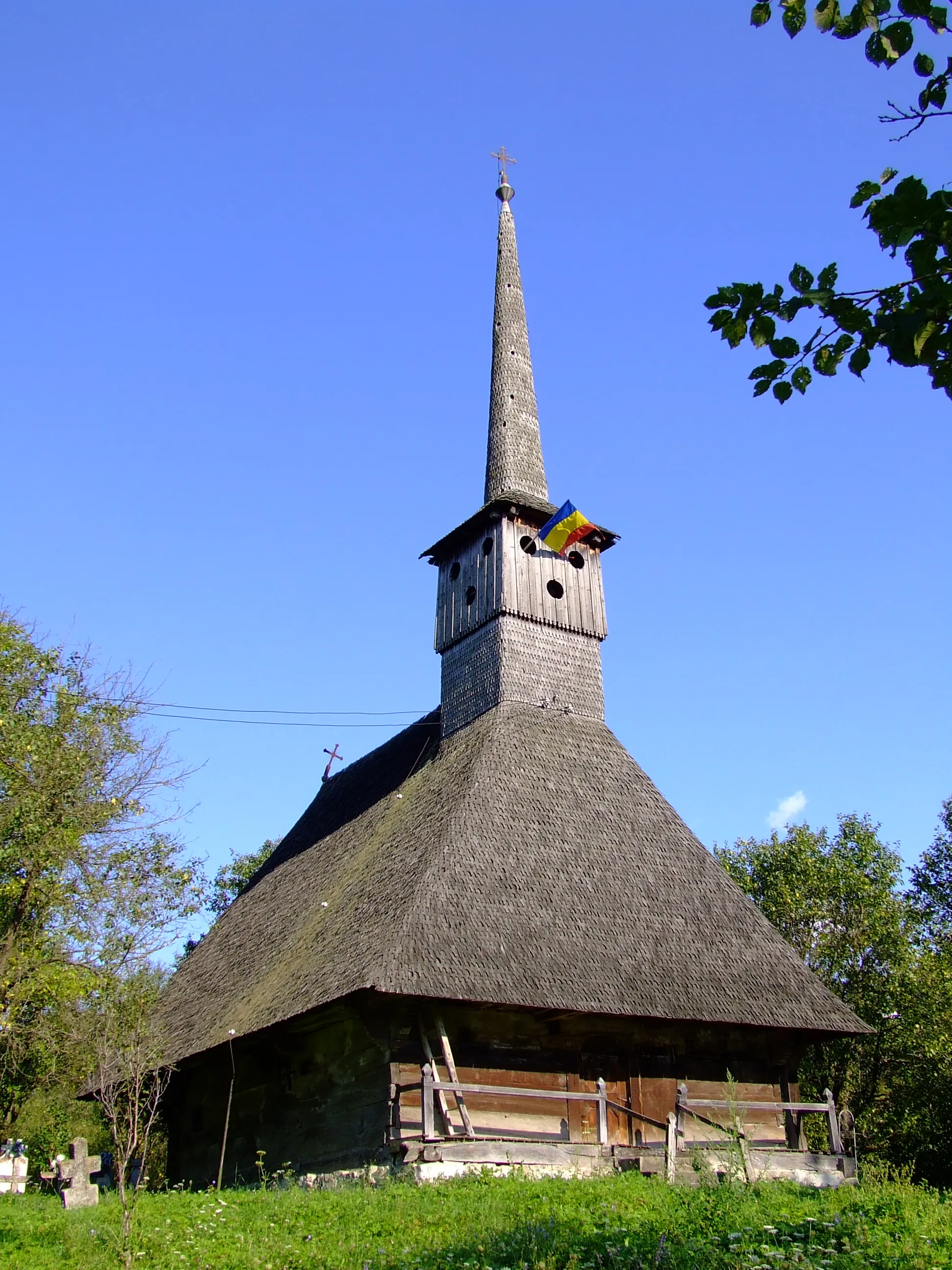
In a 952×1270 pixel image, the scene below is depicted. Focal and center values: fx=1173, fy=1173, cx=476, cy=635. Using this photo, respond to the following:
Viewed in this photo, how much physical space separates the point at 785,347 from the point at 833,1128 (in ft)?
42.0

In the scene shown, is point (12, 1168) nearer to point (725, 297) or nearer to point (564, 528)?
point (564, 528)

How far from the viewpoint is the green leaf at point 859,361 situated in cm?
525

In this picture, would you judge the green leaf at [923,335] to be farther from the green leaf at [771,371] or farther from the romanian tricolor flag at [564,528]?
the romanian tricolor flag at [564,528]

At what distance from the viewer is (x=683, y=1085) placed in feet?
48.6

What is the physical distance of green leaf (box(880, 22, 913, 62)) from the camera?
4.93m

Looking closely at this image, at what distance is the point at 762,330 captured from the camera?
544 cm

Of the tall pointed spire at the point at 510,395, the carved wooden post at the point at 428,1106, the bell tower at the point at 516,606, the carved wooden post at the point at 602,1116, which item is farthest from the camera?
the tall pointed spire at the point at 510,395

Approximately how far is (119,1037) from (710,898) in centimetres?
887

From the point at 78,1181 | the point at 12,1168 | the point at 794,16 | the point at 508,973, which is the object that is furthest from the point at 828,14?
the point at 12,1168

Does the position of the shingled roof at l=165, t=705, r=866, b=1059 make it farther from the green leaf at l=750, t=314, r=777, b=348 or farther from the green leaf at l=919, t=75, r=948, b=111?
the green leaf at l=919, t=75, r=948, b=111

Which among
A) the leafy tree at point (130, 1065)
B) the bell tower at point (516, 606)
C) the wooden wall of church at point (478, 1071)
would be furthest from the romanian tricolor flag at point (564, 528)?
the leafy tree at point (130, 1065)

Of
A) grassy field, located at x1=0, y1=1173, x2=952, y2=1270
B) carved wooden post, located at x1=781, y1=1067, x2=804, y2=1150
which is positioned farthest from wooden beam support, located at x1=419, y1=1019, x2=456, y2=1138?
carved wooden post, located at x1=781, y1=1067, x2=804, y2=1150

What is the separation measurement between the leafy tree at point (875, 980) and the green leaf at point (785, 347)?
22048mm

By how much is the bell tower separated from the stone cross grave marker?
9.63m
